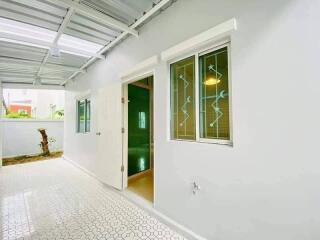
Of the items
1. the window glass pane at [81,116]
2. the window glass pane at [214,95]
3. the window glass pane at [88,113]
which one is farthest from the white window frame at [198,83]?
the window glass pane at [81,116]

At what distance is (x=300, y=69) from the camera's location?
1269 mm

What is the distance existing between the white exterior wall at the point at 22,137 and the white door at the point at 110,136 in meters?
5.65

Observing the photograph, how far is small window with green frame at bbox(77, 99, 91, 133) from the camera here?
4938 millimetres

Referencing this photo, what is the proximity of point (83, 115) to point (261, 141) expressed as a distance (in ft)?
16.1

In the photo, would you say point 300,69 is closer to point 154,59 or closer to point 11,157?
point 154,59

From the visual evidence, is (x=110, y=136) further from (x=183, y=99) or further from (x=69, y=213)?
(x=183, y=99)

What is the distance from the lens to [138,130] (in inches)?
166

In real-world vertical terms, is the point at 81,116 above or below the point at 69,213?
above

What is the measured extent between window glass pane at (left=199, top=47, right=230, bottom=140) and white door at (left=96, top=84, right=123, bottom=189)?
1.80 metres

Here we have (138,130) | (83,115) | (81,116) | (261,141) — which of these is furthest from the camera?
(81,116)

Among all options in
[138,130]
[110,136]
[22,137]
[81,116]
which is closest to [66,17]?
[110,136]

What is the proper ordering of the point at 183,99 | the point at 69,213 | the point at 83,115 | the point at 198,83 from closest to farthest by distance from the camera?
A: the point at 198,83
the point at 183,99
the point at 69,213
the point at 83,115

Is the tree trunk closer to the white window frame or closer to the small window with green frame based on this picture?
the small window with green frame

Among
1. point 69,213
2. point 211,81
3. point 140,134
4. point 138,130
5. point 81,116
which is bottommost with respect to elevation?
point 69,213
